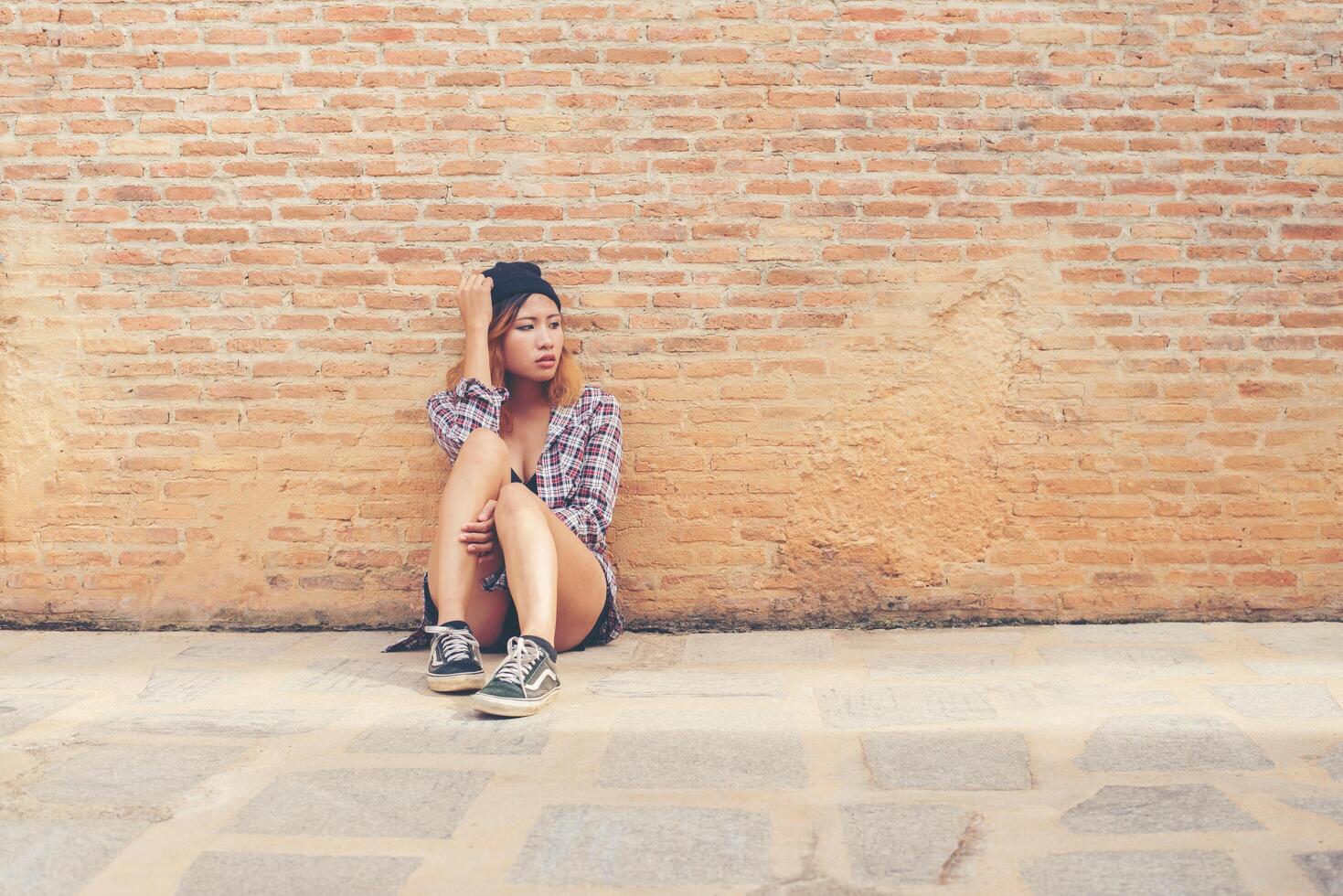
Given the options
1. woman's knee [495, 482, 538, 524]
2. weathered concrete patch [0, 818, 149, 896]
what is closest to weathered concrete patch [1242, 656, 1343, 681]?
woman's knee [495, 482, 538, 524]

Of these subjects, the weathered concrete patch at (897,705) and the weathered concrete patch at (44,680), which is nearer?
the weathered concrete patch at (897,705)

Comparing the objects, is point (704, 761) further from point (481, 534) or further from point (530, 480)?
point (530, 480)

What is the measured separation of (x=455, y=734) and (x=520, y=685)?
253 millimetres

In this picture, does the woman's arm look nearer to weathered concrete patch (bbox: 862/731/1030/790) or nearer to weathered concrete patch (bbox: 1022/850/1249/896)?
weathered concrete patch (bbox: 862/731/1030/790)

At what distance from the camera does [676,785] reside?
272 cm

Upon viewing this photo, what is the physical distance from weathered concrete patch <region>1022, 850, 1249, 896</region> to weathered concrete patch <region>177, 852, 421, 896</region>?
45.4 inches

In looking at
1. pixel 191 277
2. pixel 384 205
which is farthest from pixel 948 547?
pixel 191 277

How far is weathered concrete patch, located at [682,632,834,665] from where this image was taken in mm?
4043

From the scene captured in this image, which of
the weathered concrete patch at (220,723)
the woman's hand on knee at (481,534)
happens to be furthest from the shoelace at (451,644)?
the weathered concrete patch at (220,723)

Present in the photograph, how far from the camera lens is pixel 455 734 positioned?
314cm

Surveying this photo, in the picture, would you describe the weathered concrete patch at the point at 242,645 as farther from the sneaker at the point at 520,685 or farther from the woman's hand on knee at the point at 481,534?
the sneaker at the point at 520,685

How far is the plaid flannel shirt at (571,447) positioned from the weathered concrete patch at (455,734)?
819 millimetres

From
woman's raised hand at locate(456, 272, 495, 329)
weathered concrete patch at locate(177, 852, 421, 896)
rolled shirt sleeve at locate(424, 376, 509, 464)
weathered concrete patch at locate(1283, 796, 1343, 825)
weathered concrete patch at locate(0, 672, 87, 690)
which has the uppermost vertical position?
woman's raised hand at locate(456, 272, 495, 329)

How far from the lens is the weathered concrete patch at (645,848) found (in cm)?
220
